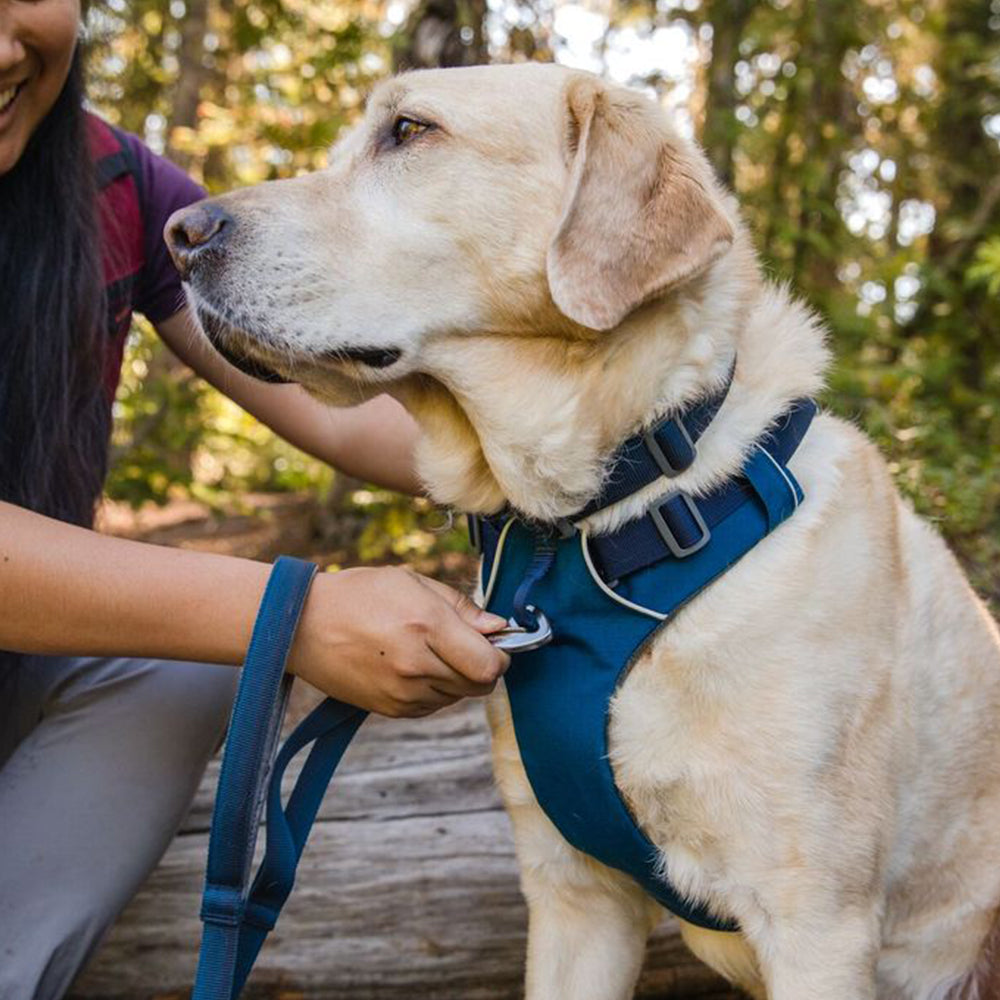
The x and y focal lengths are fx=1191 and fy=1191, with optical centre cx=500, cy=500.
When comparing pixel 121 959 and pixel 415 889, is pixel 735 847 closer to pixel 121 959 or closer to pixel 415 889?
pixel 415 889

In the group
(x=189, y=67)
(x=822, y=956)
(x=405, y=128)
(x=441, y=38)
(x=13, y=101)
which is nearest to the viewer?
(x=822, y=956)

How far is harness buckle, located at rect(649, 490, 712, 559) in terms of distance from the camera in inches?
71.0

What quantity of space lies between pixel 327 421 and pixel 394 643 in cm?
99

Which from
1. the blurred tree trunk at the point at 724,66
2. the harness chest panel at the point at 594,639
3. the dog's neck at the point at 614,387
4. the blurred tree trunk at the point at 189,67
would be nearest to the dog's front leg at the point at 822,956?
the harness chest panel at the point at 594,639

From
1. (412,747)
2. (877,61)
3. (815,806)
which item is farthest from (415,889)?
(877,61)

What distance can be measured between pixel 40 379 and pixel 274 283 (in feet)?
2.45

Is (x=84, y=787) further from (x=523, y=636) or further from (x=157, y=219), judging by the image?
(x=157, y=219)

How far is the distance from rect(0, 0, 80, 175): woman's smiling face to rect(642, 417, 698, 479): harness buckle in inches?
53.2

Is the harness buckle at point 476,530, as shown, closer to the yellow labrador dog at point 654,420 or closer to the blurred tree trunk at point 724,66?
the yellow labrador dog at point 654,420

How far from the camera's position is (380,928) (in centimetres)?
284

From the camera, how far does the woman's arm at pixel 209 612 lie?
180 cm

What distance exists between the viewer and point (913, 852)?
2.07 m

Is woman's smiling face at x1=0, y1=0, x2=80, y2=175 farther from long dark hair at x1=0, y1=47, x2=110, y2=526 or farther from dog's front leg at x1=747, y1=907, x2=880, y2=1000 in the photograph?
dog's front leg at x1=747, y1=907, x2=880, y2=1000

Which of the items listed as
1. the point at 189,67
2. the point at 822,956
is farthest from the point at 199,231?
the point at 189,67
